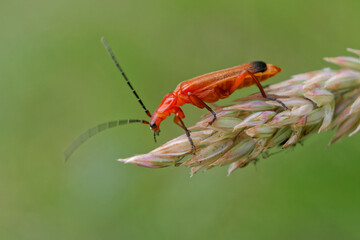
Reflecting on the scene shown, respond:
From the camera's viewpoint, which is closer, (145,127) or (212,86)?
(212,86)

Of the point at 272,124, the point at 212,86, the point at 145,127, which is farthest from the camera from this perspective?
the point at 145,127

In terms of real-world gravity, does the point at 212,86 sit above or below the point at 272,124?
above

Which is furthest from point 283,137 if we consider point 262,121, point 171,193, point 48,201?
point 48,201

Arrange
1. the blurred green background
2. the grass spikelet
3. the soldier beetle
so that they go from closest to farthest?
the grass spikelet, the soldier beetle, the blurred green background

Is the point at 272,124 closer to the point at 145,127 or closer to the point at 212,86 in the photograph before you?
the point at 212,86

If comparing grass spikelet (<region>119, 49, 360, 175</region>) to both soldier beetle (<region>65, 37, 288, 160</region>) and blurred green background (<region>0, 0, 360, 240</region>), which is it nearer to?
soldier beetle (<region>65, 37, 288, 160</region>)

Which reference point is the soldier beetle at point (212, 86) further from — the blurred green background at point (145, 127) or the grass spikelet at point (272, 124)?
the blurred green background at point (145, 127)

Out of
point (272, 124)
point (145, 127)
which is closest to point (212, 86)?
point (272, 124)

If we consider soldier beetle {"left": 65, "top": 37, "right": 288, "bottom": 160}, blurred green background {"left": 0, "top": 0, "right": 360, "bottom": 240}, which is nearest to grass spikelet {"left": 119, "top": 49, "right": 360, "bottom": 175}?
soldier beetle {"left": 65, "top": 37, "right": 288, "bottom": 160}

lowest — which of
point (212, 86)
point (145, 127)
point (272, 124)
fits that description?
point (145, 127)
